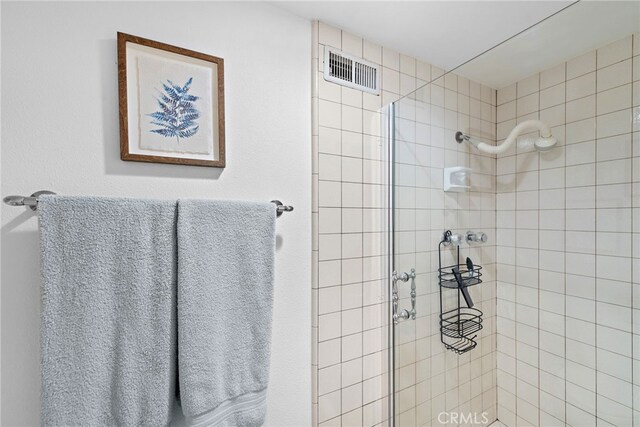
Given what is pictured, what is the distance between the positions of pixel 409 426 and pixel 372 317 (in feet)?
1.67

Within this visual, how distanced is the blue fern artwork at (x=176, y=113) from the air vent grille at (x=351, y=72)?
0.53 m

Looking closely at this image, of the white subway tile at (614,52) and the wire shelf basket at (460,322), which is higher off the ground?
the white subway tile at (614,52)

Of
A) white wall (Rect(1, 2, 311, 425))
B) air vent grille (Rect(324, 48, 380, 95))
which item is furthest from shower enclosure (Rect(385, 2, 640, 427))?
white wall (Rect(1, 2, 311, 425))

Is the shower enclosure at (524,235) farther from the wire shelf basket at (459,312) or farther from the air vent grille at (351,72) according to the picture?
the air vent grille at (351,72)

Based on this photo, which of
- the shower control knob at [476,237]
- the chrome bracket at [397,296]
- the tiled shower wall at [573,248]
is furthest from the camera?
the chrome bracket at [397,296]

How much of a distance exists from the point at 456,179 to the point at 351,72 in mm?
622

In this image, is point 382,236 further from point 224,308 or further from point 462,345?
point 224,308

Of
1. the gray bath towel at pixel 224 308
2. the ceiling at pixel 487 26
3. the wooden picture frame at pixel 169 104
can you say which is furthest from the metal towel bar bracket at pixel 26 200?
the ceiling at pixel 487 26

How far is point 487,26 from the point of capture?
3.77 ft

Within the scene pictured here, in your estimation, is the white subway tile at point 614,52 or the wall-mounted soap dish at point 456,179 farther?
the wall-mounted soap dish at point 456,179

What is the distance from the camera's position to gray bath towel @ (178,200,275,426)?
30.1 inches

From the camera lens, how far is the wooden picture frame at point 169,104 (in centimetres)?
79

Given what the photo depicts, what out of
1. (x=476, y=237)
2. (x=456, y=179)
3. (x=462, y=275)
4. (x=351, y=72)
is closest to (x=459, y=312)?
→ (x=462, y=275)

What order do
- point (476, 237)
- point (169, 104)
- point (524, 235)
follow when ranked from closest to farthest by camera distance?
point (169, 104)
point (524, 235)
point (476, 237)
